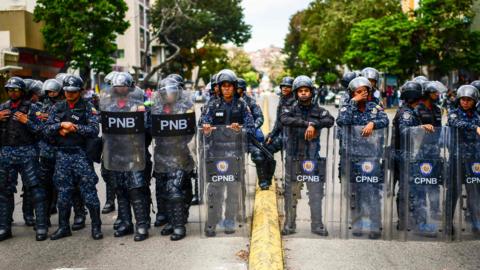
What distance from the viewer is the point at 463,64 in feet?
120

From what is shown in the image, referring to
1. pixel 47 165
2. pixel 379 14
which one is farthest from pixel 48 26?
pixel 47 165

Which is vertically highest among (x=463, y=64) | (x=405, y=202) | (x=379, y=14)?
(x=379, y=14)

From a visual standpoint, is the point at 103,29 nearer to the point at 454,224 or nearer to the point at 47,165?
the point at 47,165

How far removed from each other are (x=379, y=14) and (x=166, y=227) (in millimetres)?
38937

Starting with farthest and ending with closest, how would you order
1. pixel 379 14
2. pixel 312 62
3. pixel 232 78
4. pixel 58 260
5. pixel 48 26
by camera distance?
pixel 312 62 → pixel 379 14 → pixel 48 26 → pixel 232 78 → pixel 58 260

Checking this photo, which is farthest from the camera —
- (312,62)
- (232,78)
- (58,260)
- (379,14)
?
(312,62)

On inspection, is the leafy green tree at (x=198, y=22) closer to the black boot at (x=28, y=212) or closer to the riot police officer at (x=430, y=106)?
the black boot at (x=28, y=212)

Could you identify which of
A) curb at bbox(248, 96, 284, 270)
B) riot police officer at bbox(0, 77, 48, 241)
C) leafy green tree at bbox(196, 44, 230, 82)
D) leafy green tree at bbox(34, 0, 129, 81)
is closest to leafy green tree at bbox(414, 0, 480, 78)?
leafy green tree at bbox(34, 0, 129, 81)

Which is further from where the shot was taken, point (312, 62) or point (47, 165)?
point (312, 62)

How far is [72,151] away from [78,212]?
39.8 inches

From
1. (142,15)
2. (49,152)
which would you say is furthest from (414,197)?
(142,15)

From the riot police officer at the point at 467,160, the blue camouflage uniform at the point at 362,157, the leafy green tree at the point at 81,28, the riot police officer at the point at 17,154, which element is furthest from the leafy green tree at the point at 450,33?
the riot police officer at the point at 17,154

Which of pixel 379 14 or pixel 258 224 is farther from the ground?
pixel 379 14

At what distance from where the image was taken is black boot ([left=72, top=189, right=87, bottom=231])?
24.2 feet
